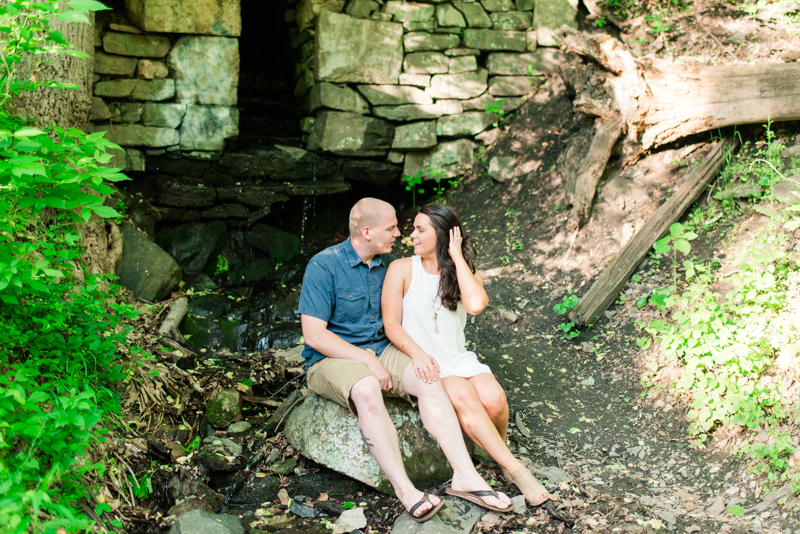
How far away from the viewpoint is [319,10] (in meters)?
5.57

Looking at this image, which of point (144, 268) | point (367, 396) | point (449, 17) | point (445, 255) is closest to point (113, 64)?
point (144, 268)

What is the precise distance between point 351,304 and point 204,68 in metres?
3.70

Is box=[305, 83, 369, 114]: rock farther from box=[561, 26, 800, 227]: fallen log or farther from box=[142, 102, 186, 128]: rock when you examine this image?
box=[561, 26, 800, 227]: fallen log

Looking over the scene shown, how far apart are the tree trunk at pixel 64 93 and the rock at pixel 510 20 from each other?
3845mm

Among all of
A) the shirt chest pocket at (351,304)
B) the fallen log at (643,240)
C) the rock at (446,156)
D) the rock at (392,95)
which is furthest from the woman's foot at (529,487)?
the rock at (392,95)

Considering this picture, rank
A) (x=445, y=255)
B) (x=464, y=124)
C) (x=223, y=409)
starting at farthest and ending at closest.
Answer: (x=464, y=124) → (x=223, y=409) → (x=445, y=255)

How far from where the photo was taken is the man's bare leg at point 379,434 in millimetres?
2398

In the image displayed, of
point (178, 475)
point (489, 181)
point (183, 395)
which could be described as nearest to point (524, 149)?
point (489, 181)

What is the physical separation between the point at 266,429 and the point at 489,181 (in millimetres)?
3534

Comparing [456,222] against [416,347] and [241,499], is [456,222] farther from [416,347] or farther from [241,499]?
[241,499]

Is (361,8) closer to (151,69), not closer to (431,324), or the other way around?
(151,69)

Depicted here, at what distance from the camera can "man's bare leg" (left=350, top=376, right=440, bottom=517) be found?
2.40 meters

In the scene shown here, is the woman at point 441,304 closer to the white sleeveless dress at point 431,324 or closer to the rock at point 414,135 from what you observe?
the white sleeveless dress at point 431,324

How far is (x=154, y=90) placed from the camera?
17.3 feet
